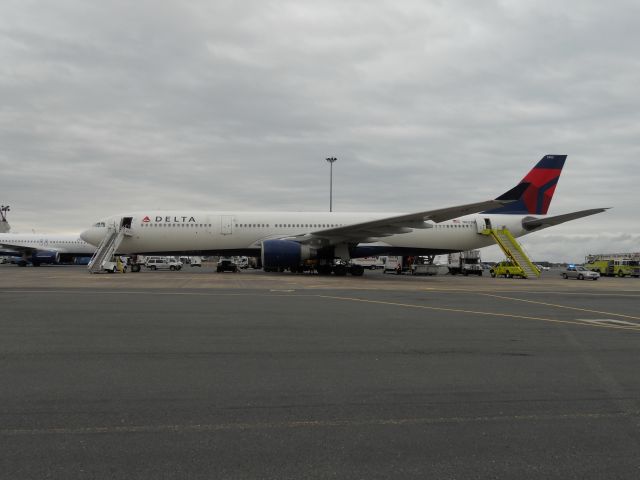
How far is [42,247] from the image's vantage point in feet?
185

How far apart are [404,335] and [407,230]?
19879mm

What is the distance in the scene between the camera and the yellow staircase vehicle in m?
32.8

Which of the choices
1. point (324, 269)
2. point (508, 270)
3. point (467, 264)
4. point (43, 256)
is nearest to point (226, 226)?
point (324, 269)

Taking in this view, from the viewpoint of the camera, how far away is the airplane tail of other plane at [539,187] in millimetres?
33844

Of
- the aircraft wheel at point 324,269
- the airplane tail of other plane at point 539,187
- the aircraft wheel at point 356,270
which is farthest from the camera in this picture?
the airplane tail of other plane at point 539,187

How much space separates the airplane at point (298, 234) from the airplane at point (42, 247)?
94.1 ft

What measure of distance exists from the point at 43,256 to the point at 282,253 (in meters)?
39.8

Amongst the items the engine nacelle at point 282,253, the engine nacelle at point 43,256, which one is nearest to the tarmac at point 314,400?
the engine nacelle at point 282,253

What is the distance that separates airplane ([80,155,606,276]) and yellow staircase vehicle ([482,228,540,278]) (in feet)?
1.37

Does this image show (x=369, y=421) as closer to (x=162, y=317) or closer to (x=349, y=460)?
(x=349, y=460)

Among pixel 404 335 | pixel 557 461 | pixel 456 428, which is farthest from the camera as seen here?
pixel 404 335

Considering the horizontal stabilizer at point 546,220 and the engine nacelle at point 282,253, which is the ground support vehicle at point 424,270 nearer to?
the horizontal stabilizer at point 546,220

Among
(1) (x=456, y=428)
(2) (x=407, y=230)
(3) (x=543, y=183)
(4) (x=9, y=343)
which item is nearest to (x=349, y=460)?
(1) (x=456, y=428)

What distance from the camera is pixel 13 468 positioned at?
3.17 metres
